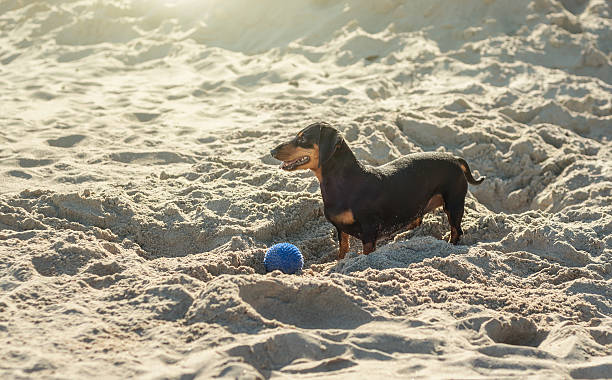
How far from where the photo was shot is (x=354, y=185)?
172 inches

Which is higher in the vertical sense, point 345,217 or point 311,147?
point 311,147

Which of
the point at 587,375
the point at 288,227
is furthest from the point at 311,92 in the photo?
the point at 587,375

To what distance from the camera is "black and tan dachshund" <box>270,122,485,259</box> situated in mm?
4328

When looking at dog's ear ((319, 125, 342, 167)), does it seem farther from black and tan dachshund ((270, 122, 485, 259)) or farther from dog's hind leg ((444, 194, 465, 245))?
dog's hind leg ((444, 194, 465, 245))

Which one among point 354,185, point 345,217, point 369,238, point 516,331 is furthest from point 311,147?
point 516,331

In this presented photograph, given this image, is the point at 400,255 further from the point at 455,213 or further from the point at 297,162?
the point at 297,162

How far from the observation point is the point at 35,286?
11.2 ft

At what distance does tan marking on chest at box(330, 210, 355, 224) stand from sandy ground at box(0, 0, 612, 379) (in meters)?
0.25

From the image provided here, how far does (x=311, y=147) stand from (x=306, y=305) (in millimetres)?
1369

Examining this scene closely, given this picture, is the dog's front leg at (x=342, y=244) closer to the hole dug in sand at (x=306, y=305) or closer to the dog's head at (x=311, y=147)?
the dog's head at (x=311, y=147)

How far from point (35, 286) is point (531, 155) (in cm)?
484

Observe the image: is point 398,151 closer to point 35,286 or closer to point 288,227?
point 288,227

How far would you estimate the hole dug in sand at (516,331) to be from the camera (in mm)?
3136

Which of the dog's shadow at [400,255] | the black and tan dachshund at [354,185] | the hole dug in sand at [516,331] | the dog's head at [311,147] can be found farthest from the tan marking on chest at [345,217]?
the hole dug in sand at [516,331]
